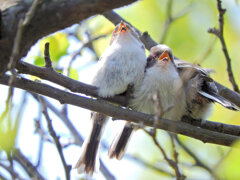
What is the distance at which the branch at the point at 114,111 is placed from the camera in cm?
254

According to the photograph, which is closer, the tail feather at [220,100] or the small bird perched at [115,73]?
the tail feather at [220,100]

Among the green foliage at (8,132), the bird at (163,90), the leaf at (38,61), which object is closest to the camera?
the green foliage at (8,132)

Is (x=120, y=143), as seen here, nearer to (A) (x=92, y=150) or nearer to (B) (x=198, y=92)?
(A) (x=92, y=150)

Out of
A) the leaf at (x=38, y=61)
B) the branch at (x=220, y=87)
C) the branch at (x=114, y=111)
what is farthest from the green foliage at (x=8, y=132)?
the branch at (x=220, y=87)

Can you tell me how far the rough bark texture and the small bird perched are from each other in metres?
1.06

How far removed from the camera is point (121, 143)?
3.72m

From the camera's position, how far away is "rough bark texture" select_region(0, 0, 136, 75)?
6.50 ft

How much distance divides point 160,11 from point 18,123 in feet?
9.65

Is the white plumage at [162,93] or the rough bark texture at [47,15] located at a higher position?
the rough bark texture at [47,15]

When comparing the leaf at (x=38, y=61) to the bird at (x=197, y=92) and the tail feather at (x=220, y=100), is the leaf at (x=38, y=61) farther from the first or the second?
the tail feather at (x=220, y=100)

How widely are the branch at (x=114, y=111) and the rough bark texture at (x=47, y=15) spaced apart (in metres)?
0.49

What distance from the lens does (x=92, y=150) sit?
3.57 metres

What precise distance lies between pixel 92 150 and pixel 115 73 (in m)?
0.92

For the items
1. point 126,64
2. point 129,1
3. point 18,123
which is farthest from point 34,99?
point 129,1
